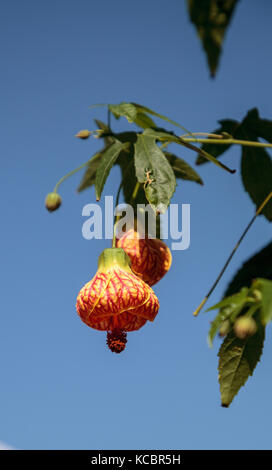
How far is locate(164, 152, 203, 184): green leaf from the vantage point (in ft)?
5.95

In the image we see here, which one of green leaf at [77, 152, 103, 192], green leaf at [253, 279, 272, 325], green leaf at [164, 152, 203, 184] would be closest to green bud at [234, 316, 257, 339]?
green leaf at [253, 279, 272, 325]

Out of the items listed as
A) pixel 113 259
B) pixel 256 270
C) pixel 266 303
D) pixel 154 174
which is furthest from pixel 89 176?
pixel 266 303

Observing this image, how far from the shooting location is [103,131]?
1.71 m

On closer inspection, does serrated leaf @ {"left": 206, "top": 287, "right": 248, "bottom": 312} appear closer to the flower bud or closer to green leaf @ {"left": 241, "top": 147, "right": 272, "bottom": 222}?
green leaf @ {"left": 241, "top": 147, "right": 272, "bottom": 222}

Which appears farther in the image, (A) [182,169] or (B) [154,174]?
(A) [182,169]

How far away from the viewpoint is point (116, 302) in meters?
1.49

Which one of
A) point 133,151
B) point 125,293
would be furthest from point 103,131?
point 125,293

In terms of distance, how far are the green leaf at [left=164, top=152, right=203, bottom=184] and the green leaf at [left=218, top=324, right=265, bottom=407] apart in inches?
26.2

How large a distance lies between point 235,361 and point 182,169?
0.71 m

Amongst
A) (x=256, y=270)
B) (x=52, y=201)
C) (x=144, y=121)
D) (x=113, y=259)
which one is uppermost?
(x=144, y=121)

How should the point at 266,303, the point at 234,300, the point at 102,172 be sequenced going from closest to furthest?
1. the point at 266,303
2. the point at 234,300
3. the point at 102,172

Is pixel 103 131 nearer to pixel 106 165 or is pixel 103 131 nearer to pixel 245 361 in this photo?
pixel 106 165

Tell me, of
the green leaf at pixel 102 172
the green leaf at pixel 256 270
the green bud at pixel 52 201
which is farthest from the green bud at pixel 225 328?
the green bud at pixel 52 201

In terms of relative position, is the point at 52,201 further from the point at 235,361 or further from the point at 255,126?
the point at 235,361
